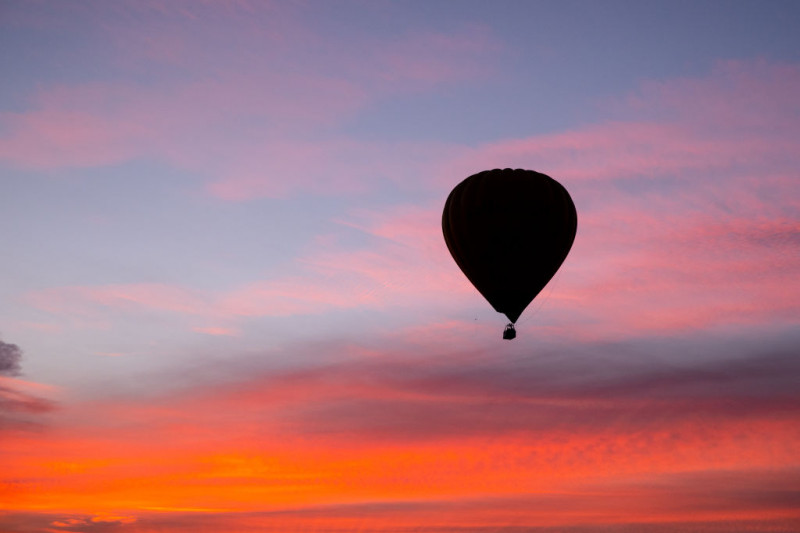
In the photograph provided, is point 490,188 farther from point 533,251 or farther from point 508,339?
point 508,339

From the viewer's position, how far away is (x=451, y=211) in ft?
172

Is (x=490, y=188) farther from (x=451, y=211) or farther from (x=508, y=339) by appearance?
(x=508, y=339)

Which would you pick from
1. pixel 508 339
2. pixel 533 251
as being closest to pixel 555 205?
pixel 533 251

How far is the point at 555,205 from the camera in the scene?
5169 centimetres

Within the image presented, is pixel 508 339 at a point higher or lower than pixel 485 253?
lower

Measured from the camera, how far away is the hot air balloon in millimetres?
51406

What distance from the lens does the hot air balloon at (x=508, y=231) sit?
2024 inches

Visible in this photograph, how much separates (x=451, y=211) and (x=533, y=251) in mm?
4664

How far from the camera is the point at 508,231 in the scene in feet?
169

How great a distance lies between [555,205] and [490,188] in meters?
3.41

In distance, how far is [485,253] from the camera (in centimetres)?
5191

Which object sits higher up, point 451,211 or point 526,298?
point 451,211

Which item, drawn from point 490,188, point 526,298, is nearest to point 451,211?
point 490,188

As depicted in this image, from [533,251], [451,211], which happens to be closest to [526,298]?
[533,251]
